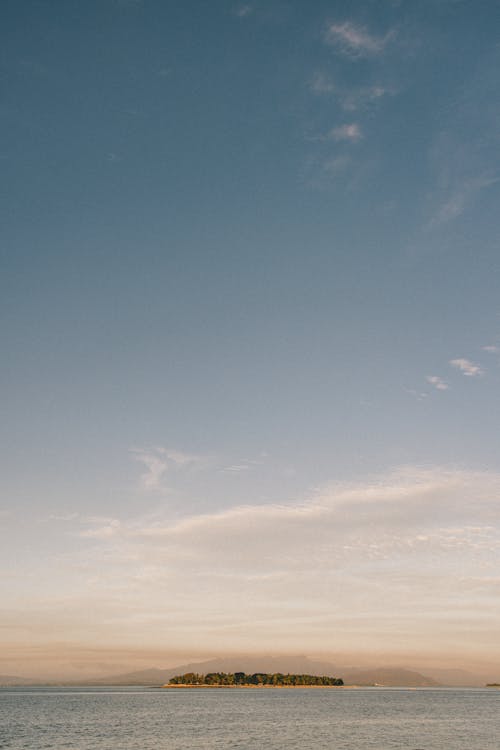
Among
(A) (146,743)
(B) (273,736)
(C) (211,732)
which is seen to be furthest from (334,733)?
(A) (146,743)

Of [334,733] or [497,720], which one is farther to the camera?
[497,720]

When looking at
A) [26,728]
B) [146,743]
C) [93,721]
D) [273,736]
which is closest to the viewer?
[146,743]

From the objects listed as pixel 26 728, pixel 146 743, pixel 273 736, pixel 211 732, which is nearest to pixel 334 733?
pixel 273 736

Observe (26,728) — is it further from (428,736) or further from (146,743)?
(428,736)

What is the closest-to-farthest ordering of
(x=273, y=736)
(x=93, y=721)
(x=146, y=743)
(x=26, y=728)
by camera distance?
(x=146, y=743)
(x=273, y=736)
(x=26, y=728)
(x=93, y=721)

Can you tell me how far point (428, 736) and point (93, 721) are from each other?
248 ft

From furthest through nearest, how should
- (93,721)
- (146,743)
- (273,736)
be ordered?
(93,721), (273,736), (146,743)

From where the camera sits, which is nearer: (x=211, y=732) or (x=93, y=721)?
(x=211, y=732)

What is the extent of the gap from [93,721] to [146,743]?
55.5 meters

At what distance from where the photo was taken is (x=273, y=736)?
107m

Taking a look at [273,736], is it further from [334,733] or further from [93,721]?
[93,721]

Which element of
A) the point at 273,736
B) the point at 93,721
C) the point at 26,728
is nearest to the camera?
the point at 273,736

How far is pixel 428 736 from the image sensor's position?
10806cm

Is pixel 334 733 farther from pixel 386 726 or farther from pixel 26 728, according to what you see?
pixel 26 728
